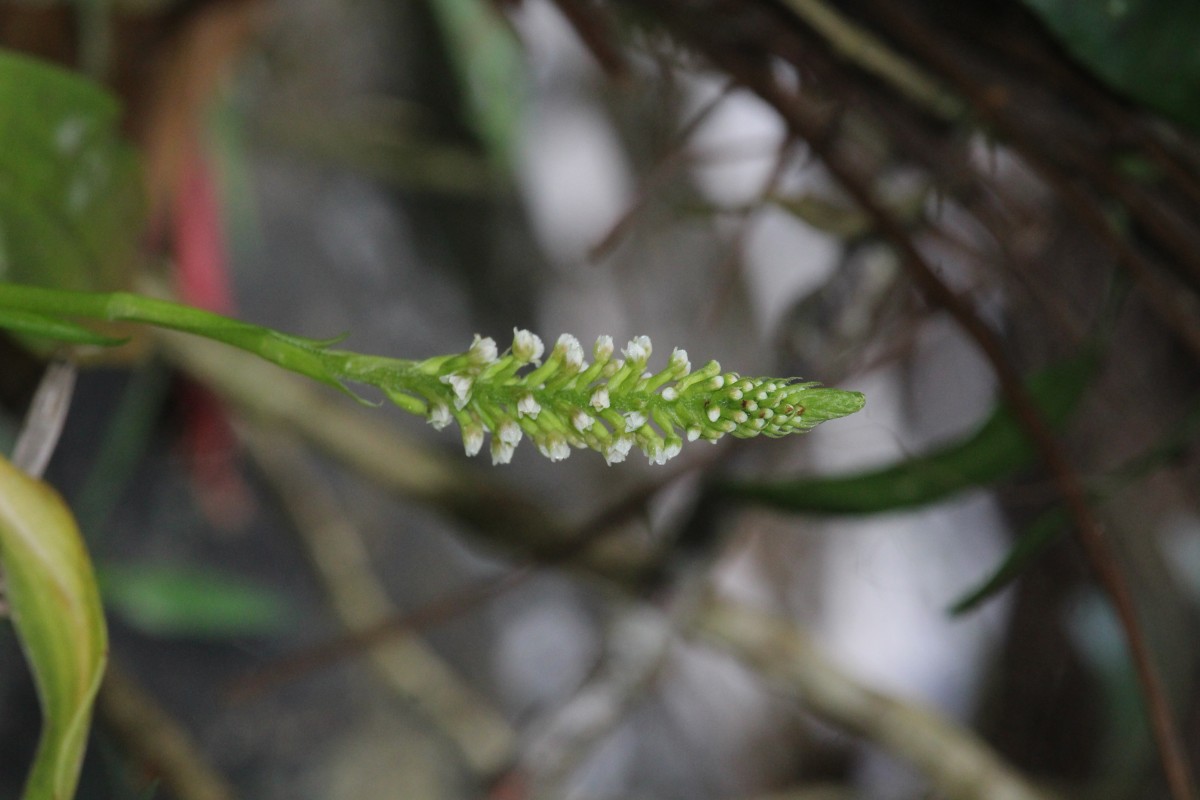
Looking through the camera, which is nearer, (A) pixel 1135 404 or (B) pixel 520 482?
(A) pixel 1135 404

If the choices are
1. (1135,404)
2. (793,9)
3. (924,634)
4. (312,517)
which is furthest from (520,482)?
(793,9)

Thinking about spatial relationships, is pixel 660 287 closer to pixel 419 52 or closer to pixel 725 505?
pixel 419 52

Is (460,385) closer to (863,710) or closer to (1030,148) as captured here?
(1030,148)

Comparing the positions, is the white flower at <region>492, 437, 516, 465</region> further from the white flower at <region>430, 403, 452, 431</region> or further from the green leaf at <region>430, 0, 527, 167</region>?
the green leaf at <region>430, 0, 527, 167</region>

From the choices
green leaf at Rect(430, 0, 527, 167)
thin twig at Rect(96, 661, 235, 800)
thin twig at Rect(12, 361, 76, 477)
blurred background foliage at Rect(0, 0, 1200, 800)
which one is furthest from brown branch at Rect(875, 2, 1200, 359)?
Result: thin twig at Rect(96, 661, 235, 800)

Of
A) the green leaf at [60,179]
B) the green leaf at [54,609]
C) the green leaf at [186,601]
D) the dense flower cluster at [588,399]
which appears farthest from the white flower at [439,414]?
the green leaf at [186,601]

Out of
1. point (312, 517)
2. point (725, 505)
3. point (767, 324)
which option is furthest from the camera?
point (767, 324)

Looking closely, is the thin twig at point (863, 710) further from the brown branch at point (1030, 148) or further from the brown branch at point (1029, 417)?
the brown branch at point (1030, 148)
